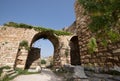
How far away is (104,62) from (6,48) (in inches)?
368

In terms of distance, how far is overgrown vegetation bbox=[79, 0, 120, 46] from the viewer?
7.18 ft

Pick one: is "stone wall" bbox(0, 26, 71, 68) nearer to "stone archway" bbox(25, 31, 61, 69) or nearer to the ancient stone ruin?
the ancient stone ruin

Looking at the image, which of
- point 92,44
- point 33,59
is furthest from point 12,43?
point 92,44

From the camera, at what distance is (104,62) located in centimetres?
312

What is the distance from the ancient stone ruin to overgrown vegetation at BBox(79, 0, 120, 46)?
36 cm

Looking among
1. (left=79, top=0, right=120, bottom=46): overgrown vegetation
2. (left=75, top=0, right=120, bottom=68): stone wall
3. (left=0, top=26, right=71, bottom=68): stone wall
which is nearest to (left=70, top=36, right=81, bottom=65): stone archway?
(left=0, top=26, right=71, bottom=68): stone wall

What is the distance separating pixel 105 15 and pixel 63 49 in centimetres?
1075

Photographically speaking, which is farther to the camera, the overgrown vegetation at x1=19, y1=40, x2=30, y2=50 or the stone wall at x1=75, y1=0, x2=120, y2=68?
the overgrown vegetation at x1=19, y1=40, x2=30, y2=50

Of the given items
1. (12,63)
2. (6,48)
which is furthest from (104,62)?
(6,48)

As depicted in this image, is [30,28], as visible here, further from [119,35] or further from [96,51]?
[119,35]

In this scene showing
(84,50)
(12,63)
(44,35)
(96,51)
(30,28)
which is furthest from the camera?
(44,35)

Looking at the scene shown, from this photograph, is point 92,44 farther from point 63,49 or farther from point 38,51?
point 38,51

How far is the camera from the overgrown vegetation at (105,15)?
219 cm

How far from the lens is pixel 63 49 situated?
508 inches
